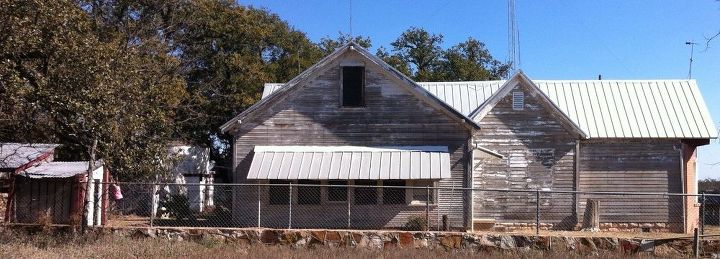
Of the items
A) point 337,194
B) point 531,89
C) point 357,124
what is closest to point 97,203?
point 337,194

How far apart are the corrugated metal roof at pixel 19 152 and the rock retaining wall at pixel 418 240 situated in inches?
148

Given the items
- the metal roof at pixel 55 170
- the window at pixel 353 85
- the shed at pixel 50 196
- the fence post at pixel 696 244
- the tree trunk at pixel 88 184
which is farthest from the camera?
the window at pixel 353 85

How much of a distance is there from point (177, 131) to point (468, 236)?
20266 mm

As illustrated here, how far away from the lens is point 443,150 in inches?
939

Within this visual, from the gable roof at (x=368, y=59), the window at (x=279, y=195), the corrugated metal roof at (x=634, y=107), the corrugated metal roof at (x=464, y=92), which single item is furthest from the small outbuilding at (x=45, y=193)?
the corrugated metal roof at (x=634, y=107)

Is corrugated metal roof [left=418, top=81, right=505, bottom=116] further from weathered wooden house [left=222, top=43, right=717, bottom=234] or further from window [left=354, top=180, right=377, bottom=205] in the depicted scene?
window [left=354, top=180, right=377, bottom=205]

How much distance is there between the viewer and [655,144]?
84.8 ft

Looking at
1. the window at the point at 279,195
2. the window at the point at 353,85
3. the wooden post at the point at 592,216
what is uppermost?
the window at the point at 353,85

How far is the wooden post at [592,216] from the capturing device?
24891mm

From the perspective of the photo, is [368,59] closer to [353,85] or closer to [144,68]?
[353,85]

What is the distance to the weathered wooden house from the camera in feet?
77.4

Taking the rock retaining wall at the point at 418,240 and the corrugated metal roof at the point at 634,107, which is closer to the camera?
the rock retaining wall at the point at 418,240

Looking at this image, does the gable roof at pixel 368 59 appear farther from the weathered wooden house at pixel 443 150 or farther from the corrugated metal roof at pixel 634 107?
the corrugated metal roof at pixel 634 107

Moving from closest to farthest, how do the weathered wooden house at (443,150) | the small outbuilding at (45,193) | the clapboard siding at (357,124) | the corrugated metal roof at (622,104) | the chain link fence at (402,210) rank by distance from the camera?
the small outbuilding at (45,193) → the chain link fence at (402,210) → the weathered wooden house at (443,150) → the clapboard siding at (357,124) → the corrugated metal roof at (622,104)
